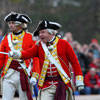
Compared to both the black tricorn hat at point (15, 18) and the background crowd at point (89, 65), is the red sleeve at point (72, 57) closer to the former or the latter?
the black tricorn hat at point (15, 18)

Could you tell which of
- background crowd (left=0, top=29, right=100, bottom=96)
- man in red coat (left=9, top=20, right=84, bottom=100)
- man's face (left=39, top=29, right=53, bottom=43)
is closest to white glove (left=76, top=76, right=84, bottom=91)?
man in red coat (left=9, top=20, right=84, bottom=100)

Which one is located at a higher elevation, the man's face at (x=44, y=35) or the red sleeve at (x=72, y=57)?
the man's face at (x=44, y=35)

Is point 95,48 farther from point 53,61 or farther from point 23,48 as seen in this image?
point 53,61

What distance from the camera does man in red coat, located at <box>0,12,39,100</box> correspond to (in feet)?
29.0

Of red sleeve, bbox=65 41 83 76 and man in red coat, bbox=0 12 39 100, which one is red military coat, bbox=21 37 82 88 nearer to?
red sleeve, bbox=65 41 83 76

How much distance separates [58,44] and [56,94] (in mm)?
882

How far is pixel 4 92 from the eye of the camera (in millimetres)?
8750

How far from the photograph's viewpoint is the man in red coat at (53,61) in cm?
820

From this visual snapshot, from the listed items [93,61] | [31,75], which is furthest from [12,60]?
[93,61]

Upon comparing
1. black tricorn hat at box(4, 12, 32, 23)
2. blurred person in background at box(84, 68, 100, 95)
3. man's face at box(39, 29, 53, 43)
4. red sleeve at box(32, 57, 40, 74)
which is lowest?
blurred person in background at box(84, 68, 100, 95)

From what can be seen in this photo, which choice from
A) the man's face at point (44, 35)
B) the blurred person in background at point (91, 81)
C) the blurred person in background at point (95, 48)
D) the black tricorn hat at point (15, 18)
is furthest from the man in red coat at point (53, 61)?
the blurred person in background at point (95, 48)

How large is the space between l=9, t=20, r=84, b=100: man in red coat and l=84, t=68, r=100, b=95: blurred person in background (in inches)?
265

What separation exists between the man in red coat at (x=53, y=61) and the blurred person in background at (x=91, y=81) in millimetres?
6730

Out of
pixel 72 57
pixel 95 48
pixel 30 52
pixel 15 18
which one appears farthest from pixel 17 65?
pixel 95 48
